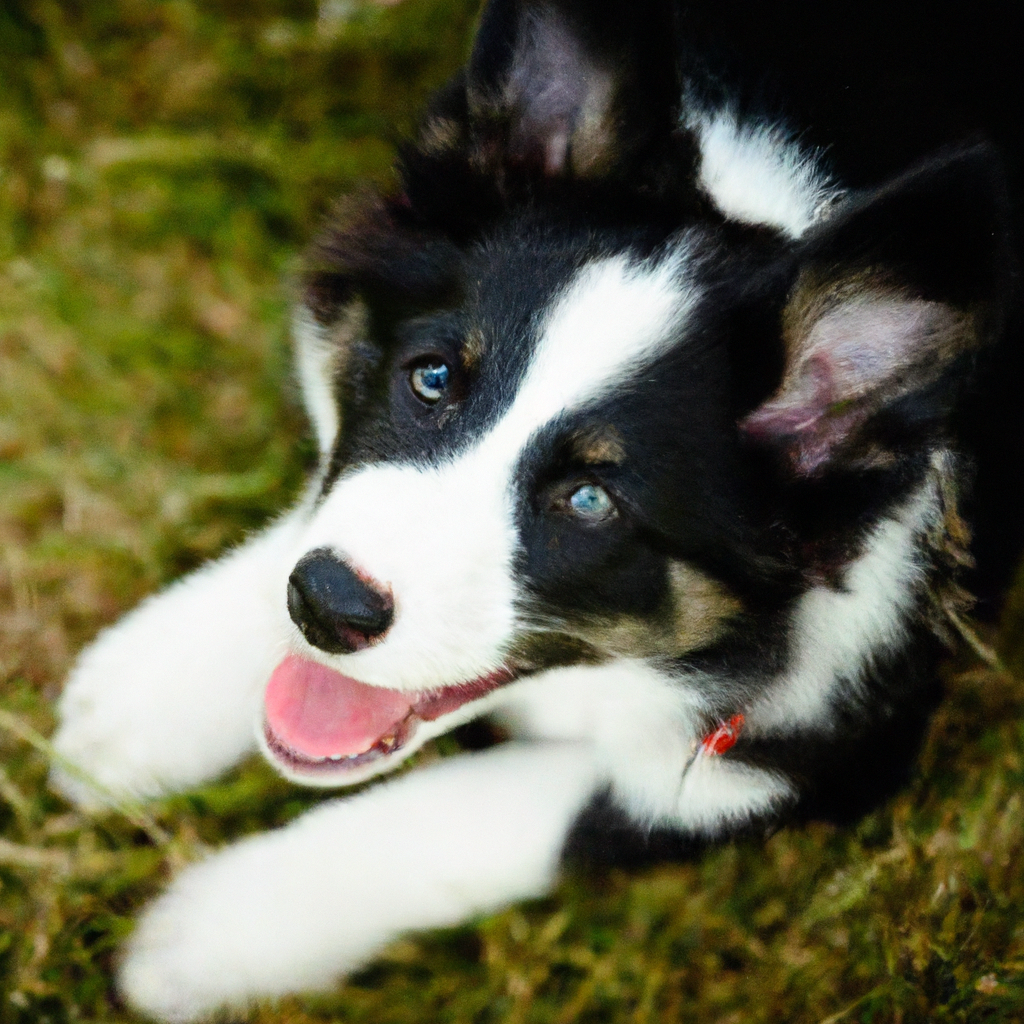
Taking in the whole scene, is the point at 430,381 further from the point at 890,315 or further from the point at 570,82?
the point at 890,315

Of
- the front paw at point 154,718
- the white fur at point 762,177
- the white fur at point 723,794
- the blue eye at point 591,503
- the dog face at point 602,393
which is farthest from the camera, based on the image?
the front paw at point 154,718

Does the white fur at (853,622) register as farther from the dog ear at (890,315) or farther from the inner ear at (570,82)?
the inner ear at (570,82)

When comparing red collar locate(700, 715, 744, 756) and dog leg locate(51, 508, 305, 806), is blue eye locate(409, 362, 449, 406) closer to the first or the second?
dog leg locate(51, 508, 305, 806)

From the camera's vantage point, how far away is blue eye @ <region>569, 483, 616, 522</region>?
5.85 feet

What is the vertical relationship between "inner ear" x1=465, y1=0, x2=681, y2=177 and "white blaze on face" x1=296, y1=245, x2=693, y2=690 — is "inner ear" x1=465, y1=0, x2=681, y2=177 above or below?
above

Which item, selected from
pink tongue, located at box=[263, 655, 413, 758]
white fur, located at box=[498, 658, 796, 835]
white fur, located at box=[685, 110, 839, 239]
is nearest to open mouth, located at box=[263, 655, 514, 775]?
pink tongue, located at box=[263, 655, 413, 758]

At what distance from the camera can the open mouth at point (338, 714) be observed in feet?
6.81

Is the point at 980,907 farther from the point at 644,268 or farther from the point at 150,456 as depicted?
the point at 150,456

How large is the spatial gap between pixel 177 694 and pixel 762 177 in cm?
179

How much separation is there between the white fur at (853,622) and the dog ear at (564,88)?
0.85m

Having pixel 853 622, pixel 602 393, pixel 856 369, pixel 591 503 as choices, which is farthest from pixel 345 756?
pixel 856 369

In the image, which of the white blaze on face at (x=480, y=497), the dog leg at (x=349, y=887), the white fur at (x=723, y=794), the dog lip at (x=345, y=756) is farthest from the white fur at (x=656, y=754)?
the white blaze on face at (x=480, y=497)

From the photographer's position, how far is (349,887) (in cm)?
229

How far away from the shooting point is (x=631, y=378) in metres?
1.70
